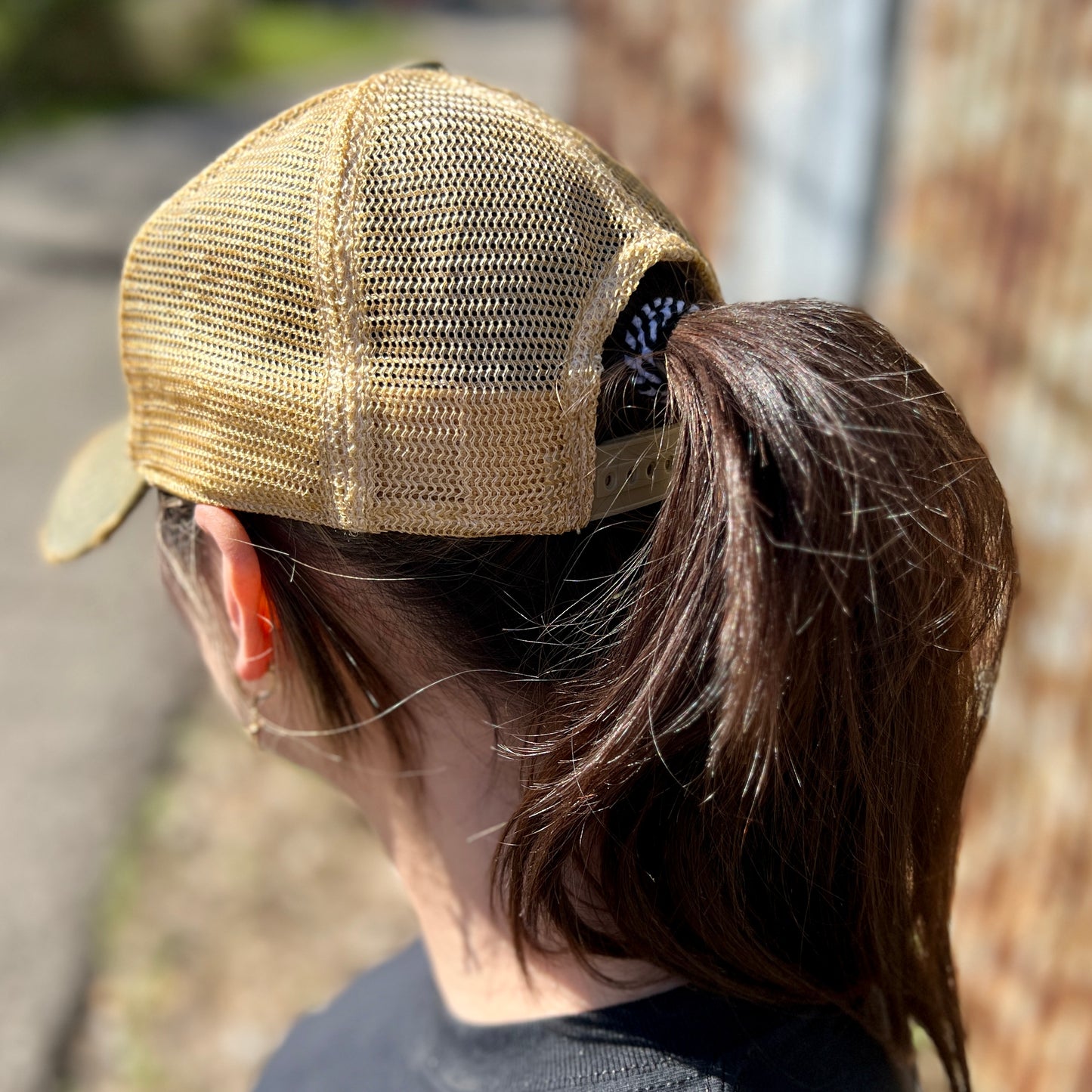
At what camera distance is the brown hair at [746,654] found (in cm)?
91

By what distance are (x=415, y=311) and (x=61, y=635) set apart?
427cm

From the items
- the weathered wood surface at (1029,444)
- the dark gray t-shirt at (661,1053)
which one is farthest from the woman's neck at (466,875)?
the weathered wood surface at (1029,444)

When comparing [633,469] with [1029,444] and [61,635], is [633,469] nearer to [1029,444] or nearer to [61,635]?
[1029,444]

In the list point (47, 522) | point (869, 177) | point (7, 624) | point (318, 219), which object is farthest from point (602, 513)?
point (7, 624)

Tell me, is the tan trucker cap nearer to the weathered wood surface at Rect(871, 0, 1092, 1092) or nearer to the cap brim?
the cap brim

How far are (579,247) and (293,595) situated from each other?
45 centimetres

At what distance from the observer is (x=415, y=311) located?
995 millimetres

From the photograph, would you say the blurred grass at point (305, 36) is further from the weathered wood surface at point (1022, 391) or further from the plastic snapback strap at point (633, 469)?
the plastic snapback strap at point (633, 469)

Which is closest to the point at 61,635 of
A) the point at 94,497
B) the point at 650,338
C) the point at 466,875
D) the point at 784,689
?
the point at 94,497

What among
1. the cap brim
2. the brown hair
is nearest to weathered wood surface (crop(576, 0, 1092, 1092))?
the brown hair

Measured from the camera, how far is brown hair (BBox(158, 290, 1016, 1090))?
91 centimetres

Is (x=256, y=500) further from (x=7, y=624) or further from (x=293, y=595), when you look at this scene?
(x=7, y=624)

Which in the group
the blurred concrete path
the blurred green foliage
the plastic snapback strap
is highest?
the plastic snapback strap

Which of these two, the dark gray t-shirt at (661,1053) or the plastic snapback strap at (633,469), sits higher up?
the plastic snapback strap at (633,469)
